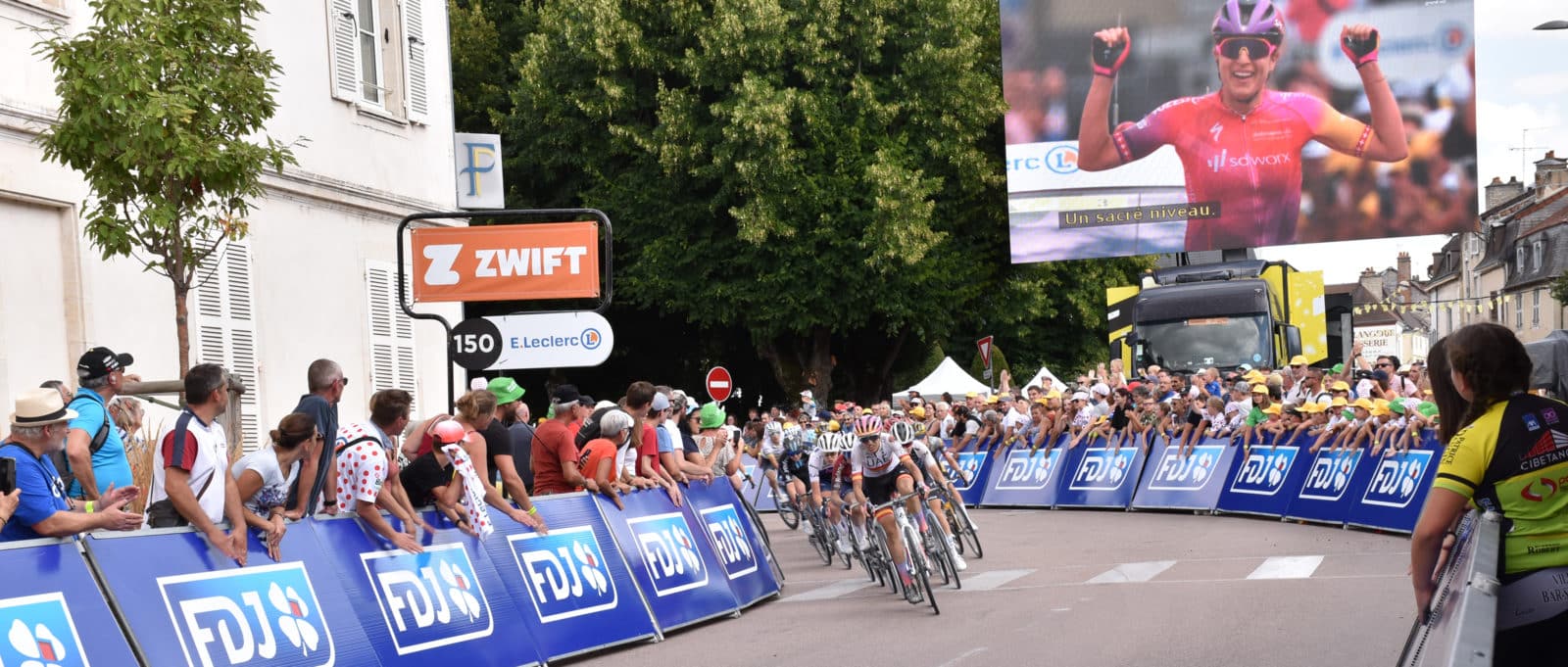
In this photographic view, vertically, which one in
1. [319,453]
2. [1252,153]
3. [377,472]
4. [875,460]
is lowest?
[875,460]

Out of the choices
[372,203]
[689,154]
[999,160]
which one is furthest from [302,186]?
[999,160]

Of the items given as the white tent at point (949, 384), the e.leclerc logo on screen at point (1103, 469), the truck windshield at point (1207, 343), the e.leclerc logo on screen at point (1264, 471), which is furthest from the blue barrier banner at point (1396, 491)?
the white tent at point (949, 384)

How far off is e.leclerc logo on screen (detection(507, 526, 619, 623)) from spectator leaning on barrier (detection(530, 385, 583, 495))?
2.14 feet

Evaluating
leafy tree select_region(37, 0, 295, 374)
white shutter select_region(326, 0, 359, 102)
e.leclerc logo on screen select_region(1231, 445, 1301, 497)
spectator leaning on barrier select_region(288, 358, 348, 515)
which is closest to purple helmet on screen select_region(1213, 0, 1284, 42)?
e.leclerc logo on screen select_region(1231, 445, 1301, 497)

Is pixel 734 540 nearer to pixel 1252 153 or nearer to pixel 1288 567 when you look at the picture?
pixel 1288 567

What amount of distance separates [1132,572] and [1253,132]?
19571mm

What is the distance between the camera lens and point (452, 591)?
404 inches

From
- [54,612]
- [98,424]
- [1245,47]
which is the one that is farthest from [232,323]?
[1245,47]

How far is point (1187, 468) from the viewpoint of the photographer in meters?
24.2

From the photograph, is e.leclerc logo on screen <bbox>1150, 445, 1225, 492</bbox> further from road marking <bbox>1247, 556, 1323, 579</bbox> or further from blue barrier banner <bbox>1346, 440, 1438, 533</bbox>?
road marking <bbox>1247, 556, 1323, 579</bbox>

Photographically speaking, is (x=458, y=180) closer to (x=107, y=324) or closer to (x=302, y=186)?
(x=302, y=186)

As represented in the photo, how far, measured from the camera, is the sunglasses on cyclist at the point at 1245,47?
33.7 meters

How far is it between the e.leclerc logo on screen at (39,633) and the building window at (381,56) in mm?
14314

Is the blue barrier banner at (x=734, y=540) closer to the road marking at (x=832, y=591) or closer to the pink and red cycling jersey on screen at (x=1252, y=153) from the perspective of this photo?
the road marking at (x=832, y=591)
